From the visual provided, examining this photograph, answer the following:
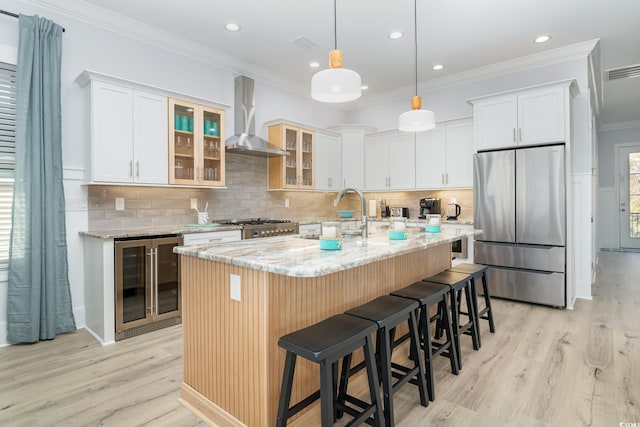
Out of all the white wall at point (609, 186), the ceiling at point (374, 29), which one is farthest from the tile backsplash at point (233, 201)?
the white wall at point (609, 186)

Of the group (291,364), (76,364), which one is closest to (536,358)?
(291,364)

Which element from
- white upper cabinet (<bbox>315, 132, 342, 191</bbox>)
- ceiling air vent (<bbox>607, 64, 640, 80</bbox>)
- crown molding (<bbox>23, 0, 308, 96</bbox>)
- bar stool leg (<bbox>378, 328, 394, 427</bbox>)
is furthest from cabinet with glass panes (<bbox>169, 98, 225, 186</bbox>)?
ceiling air vent (<bbox>607, 64, 640, 80</bbox>)

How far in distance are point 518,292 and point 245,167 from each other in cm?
379

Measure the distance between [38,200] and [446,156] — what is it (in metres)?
4.84

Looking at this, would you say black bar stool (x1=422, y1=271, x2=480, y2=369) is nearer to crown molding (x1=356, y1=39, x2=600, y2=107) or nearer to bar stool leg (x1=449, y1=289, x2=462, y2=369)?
bar stool leg (x1=449, y1=289, x2=462, y2=369)

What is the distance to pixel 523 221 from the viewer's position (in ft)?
13.3

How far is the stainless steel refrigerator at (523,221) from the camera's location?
3.86 meters

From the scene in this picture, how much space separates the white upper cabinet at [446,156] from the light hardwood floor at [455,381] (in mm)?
2298

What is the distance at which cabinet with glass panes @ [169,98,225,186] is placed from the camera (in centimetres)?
372

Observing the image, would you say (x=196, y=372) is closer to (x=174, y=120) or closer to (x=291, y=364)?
(x=291, y=364)

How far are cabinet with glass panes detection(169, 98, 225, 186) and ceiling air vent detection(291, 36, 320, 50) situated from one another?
121cm

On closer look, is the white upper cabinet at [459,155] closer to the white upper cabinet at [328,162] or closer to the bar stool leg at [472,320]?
the white upper cabinet at [328,162]

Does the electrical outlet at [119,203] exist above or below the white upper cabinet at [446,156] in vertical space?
below

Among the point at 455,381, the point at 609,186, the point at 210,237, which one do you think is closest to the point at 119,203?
the point at 210,237
